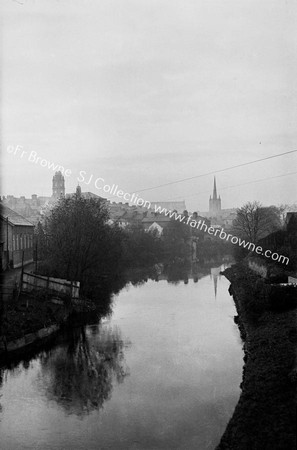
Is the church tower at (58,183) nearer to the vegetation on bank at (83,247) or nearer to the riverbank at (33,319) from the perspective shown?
the vegetation on bank at (83,247)

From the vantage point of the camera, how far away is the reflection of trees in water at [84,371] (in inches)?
453

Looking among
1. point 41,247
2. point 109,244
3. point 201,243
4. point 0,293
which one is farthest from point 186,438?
point 201,243

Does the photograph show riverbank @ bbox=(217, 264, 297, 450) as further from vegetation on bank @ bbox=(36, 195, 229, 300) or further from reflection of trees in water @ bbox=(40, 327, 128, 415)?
vegetation on bank @ bbox=(36, 195, 229, 300)

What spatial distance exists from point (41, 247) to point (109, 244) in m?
5.80

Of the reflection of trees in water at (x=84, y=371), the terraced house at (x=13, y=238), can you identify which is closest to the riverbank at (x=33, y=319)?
the reflection of trees in water at (x=84, y=371)

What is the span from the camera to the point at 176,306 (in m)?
26.0

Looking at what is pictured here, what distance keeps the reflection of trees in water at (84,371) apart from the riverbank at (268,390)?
3.78m

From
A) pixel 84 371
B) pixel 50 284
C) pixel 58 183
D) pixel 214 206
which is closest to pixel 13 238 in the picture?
pixel 50 284

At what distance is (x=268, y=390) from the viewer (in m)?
9.84

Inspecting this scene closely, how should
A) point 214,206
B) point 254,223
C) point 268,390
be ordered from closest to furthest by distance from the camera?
point 268,390, point 254,223, point 214,206

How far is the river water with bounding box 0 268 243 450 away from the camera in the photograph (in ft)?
31.1

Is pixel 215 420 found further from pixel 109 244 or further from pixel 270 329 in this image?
pixel 109 244

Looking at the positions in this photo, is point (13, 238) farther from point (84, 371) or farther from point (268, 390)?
point (268, 390)

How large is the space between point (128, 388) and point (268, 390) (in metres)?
4.21
